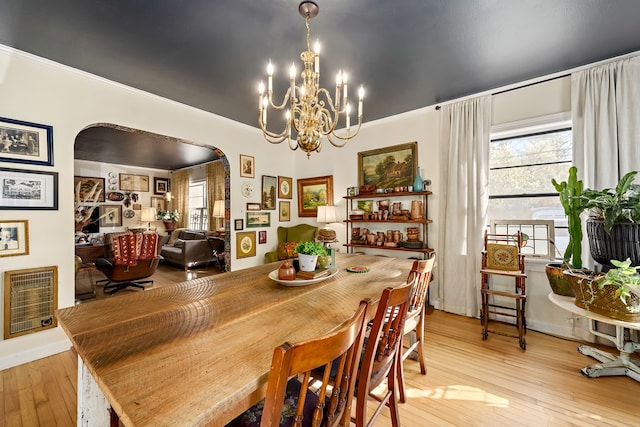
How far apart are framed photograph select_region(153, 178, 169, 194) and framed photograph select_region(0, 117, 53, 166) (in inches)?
221

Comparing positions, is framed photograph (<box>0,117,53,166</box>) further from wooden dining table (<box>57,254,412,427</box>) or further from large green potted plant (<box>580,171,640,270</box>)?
large green potted plant (<box>580,171,640,270</box>)

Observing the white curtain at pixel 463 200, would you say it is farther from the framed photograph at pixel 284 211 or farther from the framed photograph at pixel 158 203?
the framed photograph at pixel 158 203

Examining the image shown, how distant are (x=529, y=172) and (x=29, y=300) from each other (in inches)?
202

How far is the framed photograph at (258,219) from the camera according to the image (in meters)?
4.22

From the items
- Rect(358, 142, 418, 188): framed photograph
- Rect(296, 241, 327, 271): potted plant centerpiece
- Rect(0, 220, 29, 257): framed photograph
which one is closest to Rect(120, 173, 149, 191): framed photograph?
Rect(0, 220, 29, 257): framed photograph

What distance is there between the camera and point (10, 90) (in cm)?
220

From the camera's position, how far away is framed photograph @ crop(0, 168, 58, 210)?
7.17ft

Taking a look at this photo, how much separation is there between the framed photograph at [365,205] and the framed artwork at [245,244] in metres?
1.80

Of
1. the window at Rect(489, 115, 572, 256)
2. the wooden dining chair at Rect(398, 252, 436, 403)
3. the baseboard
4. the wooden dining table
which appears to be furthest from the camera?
the window at Rect(489, 115, 572, 256)

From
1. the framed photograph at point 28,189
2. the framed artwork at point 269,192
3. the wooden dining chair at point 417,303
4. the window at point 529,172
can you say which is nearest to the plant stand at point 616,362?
the window at point 529,172

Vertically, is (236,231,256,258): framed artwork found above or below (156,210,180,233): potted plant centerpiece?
below

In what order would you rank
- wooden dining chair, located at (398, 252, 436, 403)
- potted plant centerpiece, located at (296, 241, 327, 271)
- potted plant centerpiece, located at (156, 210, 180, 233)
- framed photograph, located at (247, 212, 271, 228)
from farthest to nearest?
potted plant centerpiece, located at (156, 210, 180, 233) < framed photograph, located at (247, 212, 271, 228) < potted plant centerpiece, located at (296, 241, 327, 271) < wooden dining chair, located at (398, 252, 436, 403)

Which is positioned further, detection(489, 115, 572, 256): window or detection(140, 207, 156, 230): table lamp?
detection(140, 207, 156, 230): table lamp

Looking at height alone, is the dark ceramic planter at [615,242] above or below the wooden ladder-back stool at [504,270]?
above
